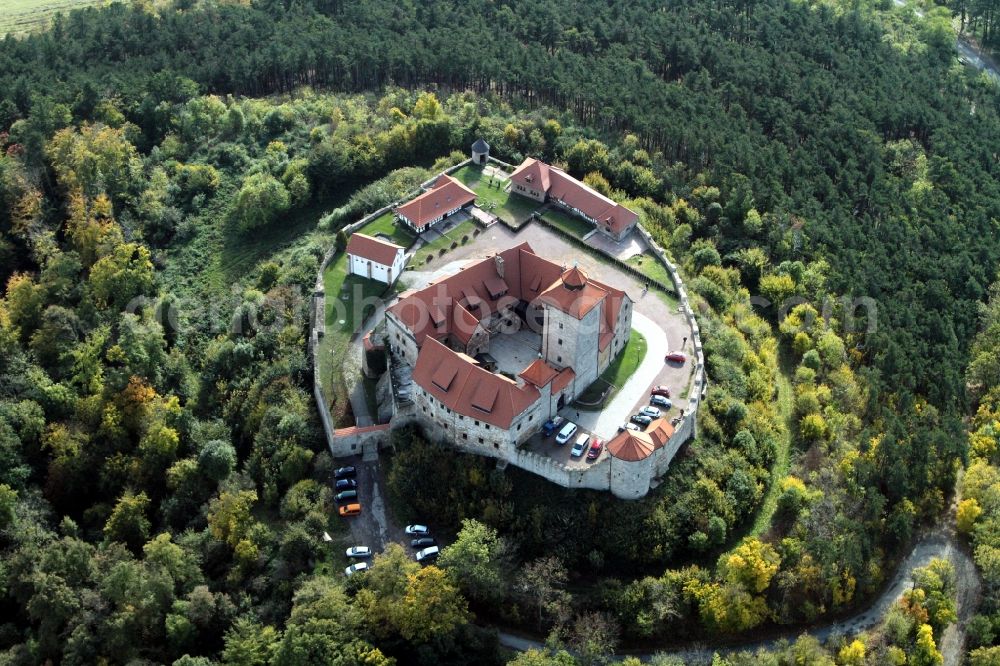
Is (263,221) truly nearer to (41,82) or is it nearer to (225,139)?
(225,139)

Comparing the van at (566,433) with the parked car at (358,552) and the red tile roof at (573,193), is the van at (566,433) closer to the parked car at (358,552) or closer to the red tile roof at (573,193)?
the parked car at (358,552)

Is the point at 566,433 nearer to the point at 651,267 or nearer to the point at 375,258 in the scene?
the point at 651,267

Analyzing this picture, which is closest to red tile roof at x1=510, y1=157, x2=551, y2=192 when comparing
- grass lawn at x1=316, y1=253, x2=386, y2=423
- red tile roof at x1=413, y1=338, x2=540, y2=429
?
grass lawn at x1=316, y1=253, x2=386, y2=423

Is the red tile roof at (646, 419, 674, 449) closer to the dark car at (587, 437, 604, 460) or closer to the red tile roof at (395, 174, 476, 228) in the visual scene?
the dark car at (587, 437, 604, 460)

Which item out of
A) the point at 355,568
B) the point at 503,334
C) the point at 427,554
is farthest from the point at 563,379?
the point at 355,568

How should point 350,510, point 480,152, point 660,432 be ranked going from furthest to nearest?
point 480,152 → point 350,510 → point 660,432

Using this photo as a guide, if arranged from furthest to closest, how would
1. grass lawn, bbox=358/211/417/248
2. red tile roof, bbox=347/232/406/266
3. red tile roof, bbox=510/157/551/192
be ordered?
red tile roof, bbox=510/157/551/192 → grass lawn, bbox=358/211/417/248 → red tile roof, bbox=347/232/406/266
